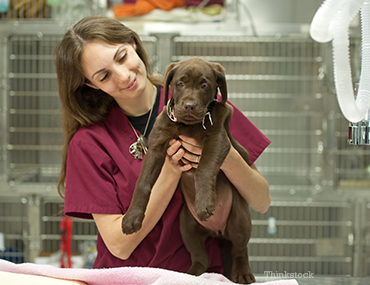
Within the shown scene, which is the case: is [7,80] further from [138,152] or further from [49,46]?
[138,152]

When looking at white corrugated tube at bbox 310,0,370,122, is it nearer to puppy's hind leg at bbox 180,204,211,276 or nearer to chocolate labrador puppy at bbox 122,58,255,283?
chocolate labrador puppy at bbox 122,58,255,283

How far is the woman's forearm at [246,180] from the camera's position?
3.61 feet

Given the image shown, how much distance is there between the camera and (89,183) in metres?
1.19

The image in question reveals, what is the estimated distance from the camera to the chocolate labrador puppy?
36.7 inches

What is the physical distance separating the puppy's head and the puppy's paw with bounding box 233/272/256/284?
0.47 metres

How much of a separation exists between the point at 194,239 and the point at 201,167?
347 millimetres

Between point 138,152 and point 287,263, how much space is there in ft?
6.41

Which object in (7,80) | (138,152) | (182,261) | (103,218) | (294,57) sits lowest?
(182,261)

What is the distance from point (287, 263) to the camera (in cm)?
277

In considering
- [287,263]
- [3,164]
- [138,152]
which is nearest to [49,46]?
[3,164]

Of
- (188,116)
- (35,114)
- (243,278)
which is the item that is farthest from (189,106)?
(35,114)

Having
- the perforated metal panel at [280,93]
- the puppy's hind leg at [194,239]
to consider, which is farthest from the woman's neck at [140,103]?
the perforated metal panel at [280,93]

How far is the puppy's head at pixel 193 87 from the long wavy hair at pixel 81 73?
0.88 ft

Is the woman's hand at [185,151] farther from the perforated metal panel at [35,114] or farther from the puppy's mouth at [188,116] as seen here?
the perforated metal panel at [35,114]
